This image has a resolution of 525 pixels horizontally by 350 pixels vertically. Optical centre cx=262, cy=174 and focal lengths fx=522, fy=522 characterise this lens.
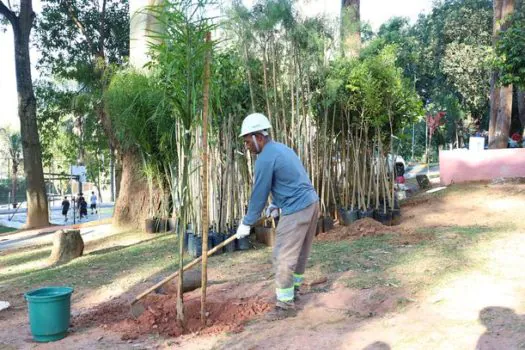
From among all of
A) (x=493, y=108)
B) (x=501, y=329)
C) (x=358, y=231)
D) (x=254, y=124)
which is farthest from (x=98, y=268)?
(x=493, y=108)

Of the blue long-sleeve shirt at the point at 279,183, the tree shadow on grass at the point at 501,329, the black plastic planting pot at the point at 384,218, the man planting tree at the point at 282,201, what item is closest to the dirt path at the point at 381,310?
the tree shadow on grass at the point at 501,329

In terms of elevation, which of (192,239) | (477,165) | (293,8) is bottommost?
(192,239)

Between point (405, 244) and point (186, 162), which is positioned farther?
point (405, 244)

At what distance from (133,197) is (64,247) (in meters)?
2.75

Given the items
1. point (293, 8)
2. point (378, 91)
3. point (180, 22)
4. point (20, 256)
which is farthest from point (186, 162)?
point (20, 256)

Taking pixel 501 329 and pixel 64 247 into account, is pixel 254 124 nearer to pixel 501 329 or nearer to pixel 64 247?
pixel 501 329

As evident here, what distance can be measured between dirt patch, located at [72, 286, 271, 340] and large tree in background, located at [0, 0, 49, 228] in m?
11.4

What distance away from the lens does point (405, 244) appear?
609 centimetres

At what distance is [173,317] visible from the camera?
4.15 meters

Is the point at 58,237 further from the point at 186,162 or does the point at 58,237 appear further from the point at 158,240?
the point at 186,162

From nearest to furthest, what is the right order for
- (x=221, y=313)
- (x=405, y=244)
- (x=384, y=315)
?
(x=384, y=315)
(x=221, y=313)
(x=405, y=244)

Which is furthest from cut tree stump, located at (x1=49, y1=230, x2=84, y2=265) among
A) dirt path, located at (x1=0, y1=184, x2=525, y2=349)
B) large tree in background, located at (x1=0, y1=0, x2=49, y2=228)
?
large tree in background, located at (x1=0, y1=0, x2=49, y2=228)

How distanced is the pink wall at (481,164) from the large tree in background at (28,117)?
11.1 meters

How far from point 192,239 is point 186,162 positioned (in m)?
2.77
